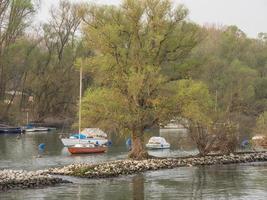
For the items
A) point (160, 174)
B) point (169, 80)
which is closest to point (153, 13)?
point (169, 80)

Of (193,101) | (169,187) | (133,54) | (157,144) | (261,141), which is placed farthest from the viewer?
(157,144)

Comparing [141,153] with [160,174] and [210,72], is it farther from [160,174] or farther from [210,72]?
[210,72]

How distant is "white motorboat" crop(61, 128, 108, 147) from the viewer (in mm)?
60369

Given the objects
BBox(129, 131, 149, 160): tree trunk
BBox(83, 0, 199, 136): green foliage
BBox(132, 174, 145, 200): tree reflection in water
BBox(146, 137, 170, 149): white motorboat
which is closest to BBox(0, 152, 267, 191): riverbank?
BBox(132, 174, 145, 200): tree reflection in water

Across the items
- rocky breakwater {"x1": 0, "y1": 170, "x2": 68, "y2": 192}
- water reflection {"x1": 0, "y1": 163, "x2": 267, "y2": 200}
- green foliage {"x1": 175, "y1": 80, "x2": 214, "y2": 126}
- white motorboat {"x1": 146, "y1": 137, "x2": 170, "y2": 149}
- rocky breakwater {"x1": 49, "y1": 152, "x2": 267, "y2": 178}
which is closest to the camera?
water reflection {"x1": 0, "y1": 163, "x2": 267, "y2": 200}

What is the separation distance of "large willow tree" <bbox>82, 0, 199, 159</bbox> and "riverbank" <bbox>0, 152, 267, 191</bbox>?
3788 mm

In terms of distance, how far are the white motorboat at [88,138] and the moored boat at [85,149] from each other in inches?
90.8

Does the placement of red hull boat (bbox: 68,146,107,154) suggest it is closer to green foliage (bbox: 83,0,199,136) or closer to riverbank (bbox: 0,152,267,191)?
green foliage (bbox: 83,0,199,136)

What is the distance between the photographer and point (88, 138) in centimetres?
6222

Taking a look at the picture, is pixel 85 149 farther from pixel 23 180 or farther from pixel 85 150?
pixel 23 180

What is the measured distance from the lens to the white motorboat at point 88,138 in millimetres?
60369

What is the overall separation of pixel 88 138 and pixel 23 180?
30.5 metres

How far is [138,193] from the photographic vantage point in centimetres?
3041

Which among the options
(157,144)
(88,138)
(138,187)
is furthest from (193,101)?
(88,138)
